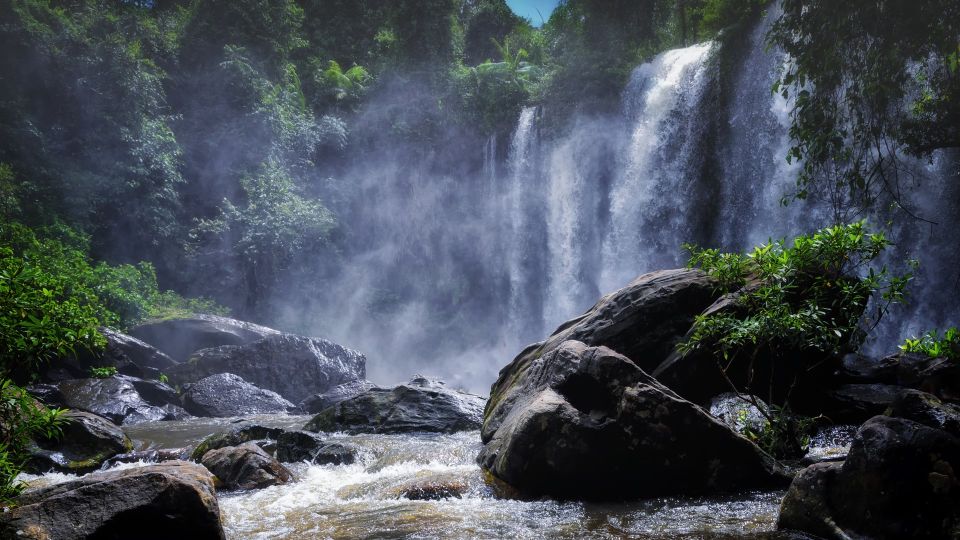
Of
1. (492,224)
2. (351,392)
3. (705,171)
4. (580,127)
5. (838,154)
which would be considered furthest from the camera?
(492,224)

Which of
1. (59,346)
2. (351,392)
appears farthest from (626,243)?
(59,346)

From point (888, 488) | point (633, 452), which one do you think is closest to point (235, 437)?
point (633, 452)

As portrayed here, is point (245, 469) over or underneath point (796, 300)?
underneath

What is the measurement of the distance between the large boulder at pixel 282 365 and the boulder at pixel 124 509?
13176 millimetres

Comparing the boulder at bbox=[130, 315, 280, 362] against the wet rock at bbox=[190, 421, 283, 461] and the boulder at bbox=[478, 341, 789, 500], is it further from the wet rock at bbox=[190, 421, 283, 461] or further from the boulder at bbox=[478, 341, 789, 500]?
the boulder at bbox=[478, 341, 789, 500]

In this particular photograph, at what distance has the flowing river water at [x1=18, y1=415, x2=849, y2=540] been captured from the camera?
5066 millimetres

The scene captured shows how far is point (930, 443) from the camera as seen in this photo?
4.24 metres

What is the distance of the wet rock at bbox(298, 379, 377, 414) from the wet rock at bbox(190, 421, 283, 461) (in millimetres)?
5461

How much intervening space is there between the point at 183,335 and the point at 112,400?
210 inches

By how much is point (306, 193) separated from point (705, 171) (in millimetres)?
15501

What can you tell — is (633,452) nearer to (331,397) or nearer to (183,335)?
(331,397)

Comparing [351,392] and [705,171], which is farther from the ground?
[705,171]

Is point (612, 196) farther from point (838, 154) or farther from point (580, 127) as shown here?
point (838, 154)

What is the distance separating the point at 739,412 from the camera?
7.51 meters
